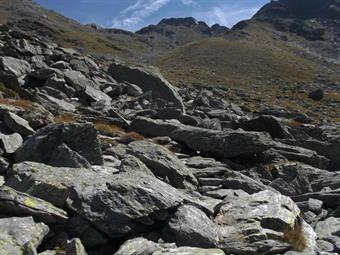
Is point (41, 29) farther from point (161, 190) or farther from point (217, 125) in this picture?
point (161, 190)

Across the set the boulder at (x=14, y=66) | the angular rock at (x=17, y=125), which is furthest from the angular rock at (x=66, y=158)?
the boulder at (x=14, y=66)

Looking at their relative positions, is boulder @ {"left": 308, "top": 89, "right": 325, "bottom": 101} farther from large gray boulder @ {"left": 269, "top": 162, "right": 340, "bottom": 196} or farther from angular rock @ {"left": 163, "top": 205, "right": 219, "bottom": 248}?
angular rock @ {"left": 163, "top": 205, "right": 219, "bottom": 248}

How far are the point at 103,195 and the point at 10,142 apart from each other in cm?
664

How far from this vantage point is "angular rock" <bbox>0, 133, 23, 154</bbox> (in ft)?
60.3

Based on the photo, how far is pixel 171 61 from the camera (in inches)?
6594

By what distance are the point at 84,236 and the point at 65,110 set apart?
21.3 metres

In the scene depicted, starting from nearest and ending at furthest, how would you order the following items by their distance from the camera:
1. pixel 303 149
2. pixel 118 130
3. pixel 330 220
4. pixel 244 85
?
1. pixel 330 220
2. pixel 118 130
3. pixel 303 149
4. pixel 244 85

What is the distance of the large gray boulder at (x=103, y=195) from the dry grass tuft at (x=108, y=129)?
11.4 metres

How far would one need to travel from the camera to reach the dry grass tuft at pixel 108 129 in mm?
27061

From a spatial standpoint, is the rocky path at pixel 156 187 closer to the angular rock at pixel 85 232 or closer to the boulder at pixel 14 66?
the angular rock at pixel 85 232

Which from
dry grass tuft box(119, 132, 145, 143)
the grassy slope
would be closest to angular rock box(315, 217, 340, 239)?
dry grass tuft box(119, 132, 145, 143)

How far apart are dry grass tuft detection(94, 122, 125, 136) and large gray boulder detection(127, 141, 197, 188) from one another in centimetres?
532

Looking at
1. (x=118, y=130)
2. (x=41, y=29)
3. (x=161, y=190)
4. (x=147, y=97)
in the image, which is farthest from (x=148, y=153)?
(x=41, y=29)

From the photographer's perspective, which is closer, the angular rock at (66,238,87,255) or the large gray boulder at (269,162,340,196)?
the angular rock at (66,238,87,255)
